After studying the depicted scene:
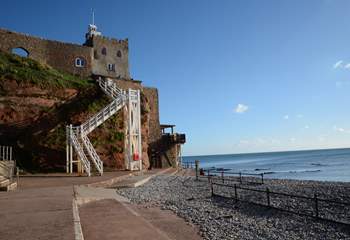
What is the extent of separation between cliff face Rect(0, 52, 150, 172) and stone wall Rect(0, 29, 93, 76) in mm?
2143

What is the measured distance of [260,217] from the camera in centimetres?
1055

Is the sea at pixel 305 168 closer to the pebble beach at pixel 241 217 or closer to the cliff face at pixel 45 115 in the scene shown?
the cliff face at pixel 45 115

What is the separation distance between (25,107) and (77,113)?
12.6 ft

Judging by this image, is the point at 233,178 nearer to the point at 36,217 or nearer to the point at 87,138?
the point at 87,138

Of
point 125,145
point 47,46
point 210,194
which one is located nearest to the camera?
point 210,194

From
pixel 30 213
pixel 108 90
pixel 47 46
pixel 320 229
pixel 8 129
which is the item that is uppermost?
pixel 47 46

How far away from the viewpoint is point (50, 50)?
32156 millimetres

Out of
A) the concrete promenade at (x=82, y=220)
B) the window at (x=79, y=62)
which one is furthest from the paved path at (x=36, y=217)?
the window at (x=79, y=62)

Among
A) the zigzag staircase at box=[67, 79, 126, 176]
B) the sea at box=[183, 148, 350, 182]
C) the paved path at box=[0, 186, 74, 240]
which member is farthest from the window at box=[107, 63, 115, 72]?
the paved path at box=[0, 186, 74, 240]

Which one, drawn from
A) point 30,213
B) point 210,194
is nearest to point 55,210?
point 30,213

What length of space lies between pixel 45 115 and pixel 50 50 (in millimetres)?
9895

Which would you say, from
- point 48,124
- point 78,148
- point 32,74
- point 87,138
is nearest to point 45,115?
point 48,124

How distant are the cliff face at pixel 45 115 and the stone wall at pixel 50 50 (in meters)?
2.14

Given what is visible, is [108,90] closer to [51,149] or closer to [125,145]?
[125,145]
